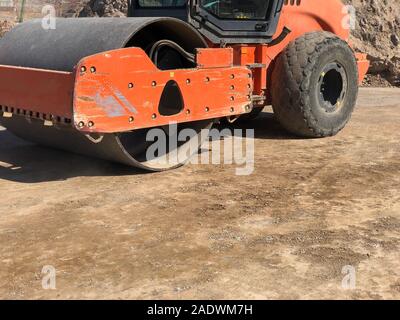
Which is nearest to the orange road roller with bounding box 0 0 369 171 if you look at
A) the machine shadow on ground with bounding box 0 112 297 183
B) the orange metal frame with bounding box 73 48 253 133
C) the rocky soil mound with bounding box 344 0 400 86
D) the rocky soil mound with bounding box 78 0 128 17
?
the orange metal frame with bounding box 73 48 253 133

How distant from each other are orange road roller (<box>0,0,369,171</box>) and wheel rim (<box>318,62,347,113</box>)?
0.04 feet

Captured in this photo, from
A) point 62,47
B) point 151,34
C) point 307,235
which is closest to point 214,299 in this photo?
point 307,235

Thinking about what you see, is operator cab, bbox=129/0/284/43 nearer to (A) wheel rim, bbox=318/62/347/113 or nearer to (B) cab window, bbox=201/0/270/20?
(B) cab window, bbox=201/0/270/20

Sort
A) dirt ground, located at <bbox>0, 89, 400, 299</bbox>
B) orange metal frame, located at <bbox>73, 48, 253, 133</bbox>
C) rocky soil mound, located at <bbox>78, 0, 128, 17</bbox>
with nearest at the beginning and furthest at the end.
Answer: dirt ground, located at <bbox>0, 89, 400, 299</bbox>
orange metal frame, located at <bbox>73, 48, 253, 133</bbox>
rocky soil mound, located at <bbox>78, 0, 128, 17</bbox>

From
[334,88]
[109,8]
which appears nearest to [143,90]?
[334,88]

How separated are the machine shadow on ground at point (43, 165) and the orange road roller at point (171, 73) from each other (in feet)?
0.60

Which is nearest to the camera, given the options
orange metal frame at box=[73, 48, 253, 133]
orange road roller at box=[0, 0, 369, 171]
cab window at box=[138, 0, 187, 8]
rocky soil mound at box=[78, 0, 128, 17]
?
orange metal frame at box=[73, 48, 253, 133]

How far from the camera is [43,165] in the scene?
4906 mm

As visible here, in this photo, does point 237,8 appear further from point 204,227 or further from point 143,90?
point 204,227

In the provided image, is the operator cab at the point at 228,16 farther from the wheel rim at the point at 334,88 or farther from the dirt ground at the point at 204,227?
the dirt ground at the point at 204,227

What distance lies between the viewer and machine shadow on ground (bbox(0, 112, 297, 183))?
4.59m

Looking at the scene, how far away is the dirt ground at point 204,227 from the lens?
2676mm

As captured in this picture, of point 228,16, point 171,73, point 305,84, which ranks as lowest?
point 305,84

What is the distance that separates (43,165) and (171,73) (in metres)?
1.49
